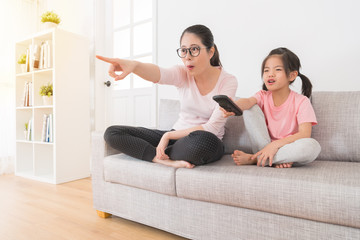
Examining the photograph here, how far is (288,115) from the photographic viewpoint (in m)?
1.27

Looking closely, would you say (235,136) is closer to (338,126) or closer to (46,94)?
(338,126)

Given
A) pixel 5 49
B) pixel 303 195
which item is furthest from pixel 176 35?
pixel 5 49

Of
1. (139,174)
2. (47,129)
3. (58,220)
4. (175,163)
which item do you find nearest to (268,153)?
(175,163)

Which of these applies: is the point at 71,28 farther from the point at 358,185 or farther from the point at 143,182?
the point at 358,185

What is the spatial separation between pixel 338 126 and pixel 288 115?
0.29 meters

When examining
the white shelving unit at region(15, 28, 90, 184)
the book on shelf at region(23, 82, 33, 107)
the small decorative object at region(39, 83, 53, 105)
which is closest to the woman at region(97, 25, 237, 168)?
the white shelving unit at region(15, 28, 90, 184)

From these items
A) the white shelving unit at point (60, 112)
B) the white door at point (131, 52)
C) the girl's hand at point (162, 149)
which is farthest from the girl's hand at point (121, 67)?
the white shelving unit at point (60, 112)

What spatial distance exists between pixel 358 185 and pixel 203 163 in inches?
23.5

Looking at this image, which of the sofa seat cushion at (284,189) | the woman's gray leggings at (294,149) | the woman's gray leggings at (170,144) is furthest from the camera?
the woman's gray leggings at (170,144)

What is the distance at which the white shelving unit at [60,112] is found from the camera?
7.64 feet

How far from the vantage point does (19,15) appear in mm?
2992

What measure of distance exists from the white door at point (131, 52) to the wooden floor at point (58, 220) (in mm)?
963

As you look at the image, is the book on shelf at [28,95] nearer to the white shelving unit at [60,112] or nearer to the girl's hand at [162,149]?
the white shelving unit at [60,112]

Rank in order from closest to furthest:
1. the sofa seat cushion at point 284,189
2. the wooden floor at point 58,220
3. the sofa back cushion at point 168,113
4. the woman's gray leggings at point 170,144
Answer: the sofa seat cushion at point 284,189, the woman's gray leggings at point 170,144, the wooden floor at point 58,220, the sofa back cushion at point 168,113
